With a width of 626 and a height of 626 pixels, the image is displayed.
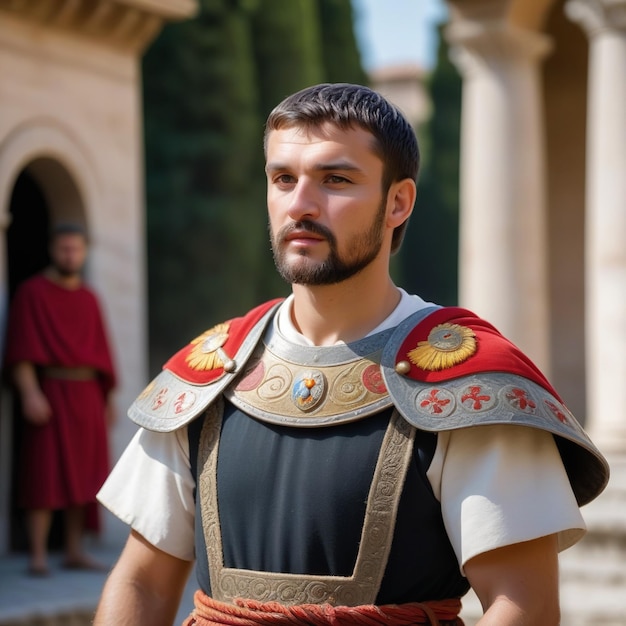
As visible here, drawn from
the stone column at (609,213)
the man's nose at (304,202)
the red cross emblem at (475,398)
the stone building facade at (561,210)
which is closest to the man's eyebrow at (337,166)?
the man's nose at (304,202)

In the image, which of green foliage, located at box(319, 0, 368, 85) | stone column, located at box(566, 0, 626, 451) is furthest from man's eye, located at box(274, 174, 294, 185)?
green foliage, located at box(319, 0, 368, 85)

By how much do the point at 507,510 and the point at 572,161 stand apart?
9.73m

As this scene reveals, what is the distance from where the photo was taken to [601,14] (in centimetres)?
891

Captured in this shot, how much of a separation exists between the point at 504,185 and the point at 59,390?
356cm

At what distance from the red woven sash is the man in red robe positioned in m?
5.44

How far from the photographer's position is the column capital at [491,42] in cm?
977

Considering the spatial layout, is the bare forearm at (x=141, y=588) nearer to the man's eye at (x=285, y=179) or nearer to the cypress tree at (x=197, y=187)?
the man's eye at (x=285, y=179)

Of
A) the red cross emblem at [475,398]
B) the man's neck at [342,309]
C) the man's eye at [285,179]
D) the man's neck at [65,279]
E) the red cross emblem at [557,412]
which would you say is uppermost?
the man's neck at [65,279]

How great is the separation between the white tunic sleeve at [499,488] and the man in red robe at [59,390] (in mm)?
5637

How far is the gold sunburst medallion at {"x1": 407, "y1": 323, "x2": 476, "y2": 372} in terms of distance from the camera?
2.49 m

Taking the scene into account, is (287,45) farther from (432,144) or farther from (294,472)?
(294,472)

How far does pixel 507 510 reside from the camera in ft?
7.48

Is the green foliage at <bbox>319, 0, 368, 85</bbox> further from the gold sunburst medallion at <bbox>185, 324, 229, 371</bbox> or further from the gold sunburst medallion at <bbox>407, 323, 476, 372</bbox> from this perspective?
the gold sunburst medallion at <bbox>407, 323, 476, 372</bbox>

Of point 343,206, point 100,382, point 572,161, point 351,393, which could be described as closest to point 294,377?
point 351,393
